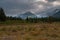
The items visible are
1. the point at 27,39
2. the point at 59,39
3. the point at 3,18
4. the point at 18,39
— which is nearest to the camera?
the point at 18,39

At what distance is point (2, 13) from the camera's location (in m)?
85.0

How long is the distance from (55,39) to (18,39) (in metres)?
3.98

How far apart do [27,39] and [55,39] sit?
259 centimetres

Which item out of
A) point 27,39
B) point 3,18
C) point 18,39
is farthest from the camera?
point 3,18

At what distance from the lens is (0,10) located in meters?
87.2

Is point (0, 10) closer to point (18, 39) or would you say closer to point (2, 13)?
point (2, 13)

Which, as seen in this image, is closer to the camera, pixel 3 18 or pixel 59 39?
pixel 59 39

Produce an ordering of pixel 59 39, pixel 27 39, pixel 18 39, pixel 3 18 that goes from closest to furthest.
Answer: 1. pixel 18 39
2. pixel 27 39
3. pixel 59 39
4. pixel 3 18

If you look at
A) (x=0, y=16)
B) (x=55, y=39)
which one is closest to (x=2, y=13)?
(x=0, y=16)

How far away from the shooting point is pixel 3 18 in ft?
273

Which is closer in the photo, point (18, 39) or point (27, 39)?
point (18, 39)

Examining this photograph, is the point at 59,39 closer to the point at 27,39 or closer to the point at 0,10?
the point at 27,39

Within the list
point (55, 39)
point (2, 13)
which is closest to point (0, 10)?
point (2, 13)

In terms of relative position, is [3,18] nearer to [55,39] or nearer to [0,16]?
[0,16]
